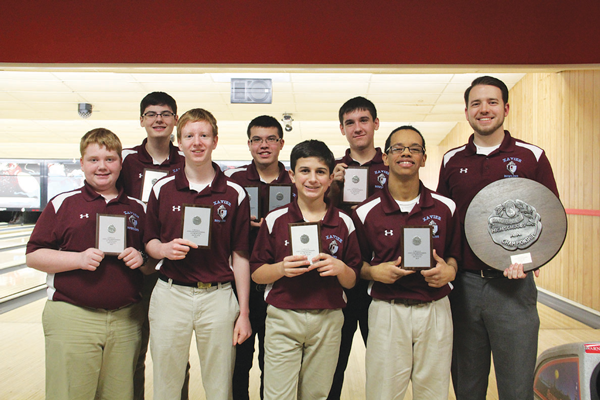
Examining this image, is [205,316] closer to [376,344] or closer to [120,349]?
[120,349]

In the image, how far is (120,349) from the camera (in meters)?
1.73

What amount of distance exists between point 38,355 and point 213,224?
262cm

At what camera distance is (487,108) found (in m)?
1.81

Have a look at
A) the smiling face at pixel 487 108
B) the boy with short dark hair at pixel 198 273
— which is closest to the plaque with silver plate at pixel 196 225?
the boy with short dark hair at pixel 198 273

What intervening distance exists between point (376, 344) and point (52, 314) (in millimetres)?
1345

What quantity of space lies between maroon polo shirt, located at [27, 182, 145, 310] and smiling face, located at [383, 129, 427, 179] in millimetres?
1174

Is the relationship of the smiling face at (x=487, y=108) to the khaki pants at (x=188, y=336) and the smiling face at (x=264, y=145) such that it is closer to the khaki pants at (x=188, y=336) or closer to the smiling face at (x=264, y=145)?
the smiling face at (x=264, y=145)

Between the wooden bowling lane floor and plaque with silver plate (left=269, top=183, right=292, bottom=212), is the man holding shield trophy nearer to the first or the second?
plaque with silver plate (left=269, top=183, right=292, bottom=212)

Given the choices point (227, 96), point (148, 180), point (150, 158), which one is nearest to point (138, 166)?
point (150, 158)

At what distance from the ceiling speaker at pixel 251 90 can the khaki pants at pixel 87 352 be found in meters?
4.38

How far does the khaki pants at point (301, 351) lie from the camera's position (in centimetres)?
164

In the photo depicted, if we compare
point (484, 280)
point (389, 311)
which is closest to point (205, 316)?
point (389, 311)

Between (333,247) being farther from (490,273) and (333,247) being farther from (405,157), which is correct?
(490,273)
